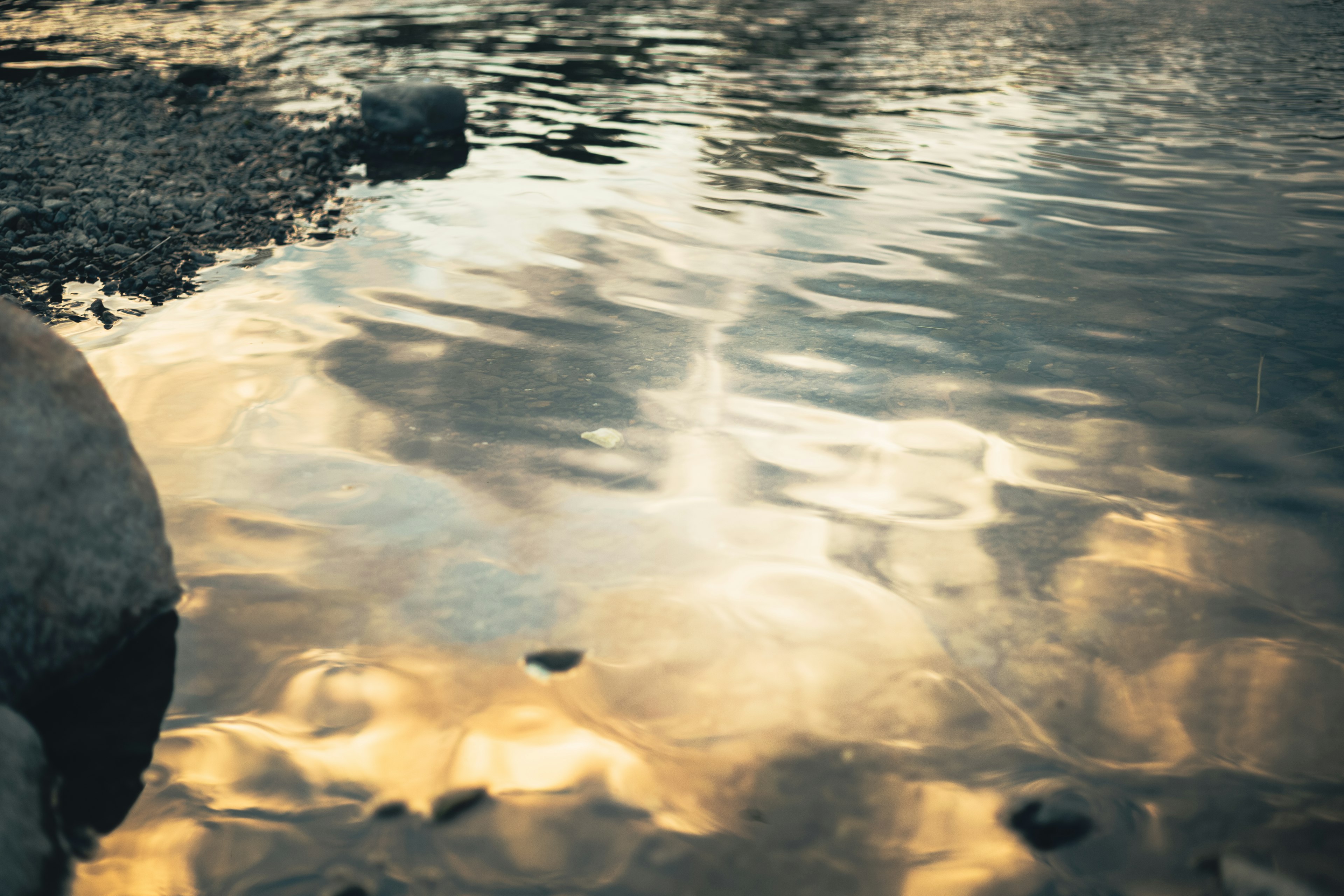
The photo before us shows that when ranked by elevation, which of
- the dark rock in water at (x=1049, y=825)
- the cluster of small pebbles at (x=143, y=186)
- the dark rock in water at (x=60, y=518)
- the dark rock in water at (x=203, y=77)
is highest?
the dark rock in water at (x=203, y=77)

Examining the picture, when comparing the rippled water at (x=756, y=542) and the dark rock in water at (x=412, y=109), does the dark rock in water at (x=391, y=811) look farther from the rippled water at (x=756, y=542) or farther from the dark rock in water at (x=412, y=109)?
the dark rock in water at (x=412, y=109)

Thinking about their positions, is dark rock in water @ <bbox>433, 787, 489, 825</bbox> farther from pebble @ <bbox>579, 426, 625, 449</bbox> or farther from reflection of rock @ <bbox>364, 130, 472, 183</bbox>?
reflection of rock @ <bbox>364, 130, 472, 183</bbox>

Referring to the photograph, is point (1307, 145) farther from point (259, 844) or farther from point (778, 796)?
point (259, 844)

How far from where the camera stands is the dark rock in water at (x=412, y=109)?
26.3ft

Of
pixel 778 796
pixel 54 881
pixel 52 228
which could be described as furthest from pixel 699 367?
pixel 52 228

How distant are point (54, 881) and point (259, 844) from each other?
356 millimetres

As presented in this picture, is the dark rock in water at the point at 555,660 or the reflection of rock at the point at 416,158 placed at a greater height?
the reflection of rock at the point at 416,158

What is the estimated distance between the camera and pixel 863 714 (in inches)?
86.7

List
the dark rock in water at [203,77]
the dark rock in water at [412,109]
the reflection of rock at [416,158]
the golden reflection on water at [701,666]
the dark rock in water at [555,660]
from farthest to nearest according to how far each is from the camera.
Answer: the dark rock in water at [203,77]
the dark rock in water at [412,109]
the reflection of rock at [416,158]
the dark rock in water at [555,660]
the golden reflection on water at [701,666]

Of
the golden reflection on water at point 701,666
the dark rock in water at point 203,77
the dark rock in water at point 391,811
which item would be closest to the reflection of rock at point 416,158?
the dark rock in water at point 203,77

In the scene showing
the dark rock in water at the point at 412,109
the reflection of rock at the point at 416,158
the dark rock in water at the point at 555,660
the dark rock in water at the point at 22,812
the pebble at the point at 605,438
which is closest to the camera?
the dark rock in water at the point at 22,812

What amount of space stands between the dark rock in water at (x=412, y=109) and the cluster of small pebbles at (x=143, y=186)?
26cm

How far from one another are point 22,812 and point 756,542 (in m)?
1.92

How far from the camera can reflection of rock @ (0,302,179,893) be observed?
1.99 meters
